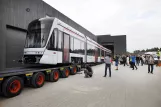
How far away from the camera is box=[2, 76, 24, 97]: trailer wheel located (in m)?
3.95

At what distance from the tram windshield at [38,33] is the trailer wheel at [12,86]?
2394 millimetres

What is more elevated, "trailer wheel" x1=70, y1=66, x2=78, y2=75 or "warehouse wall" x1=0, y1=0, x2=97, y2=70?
"warehouse wall" x1=0, y1=0, x2=97, y2=70

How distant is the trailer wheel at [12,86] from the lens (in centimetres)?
395

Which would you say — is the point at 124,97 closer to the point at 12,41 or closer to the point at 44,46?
the point at 44,46

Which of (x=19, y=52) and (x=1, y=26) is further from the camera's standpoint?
(x=19, y=52)

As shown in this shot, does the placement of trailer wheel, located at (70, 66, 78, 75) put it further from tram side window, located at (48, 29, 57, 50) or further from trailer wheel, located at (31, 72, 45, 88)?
trailer wheel, located at (31, 72, 45, 88)

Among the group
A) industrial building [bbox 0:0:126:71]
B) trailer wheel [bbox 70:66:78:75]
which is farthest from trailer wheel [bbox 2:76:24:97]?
industrial building [bbox 0:0:126:71]

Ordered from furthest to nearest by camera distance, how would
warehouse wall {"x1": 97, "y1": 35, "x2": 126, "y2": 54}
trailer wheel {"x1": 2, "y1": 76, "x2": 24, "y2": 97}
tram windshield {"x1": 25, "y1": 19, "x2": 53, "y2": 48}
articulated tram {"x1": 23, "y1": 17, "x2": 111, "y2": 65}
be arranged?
warehouse wall {"x1": 97, "y1": 35, "x2": 126, "y2": 54}
tram windshield {"x1": 25, "y1": 19, "x2": 53, "y2": 48}
articulated tram {"x1": 23, "y1": 17, "x2": 111, "y2": 65}
trailer wheel {"x1": 2, "y1": 76, "x2": 24, "y2": 97}

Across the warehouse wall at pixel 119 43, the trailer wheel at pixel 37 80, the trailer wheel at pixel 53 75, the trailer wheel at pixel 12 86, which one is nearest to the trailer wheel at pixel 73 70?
the trailer wheel at pixel 53 75

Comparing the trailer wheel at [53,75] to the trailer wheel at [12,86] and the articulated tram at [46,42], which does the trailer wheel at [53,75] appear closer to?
the articulated tram at [46,42]

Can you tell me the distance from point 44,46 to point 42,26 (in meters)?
1.33

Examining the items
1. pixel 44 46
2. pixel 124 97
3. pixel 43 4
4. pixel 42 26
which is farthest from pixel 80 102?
pixel 43 4

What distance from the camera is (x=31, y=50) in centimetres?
649

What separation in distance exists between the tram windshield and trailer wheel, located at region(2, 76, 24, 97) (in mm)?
2394
